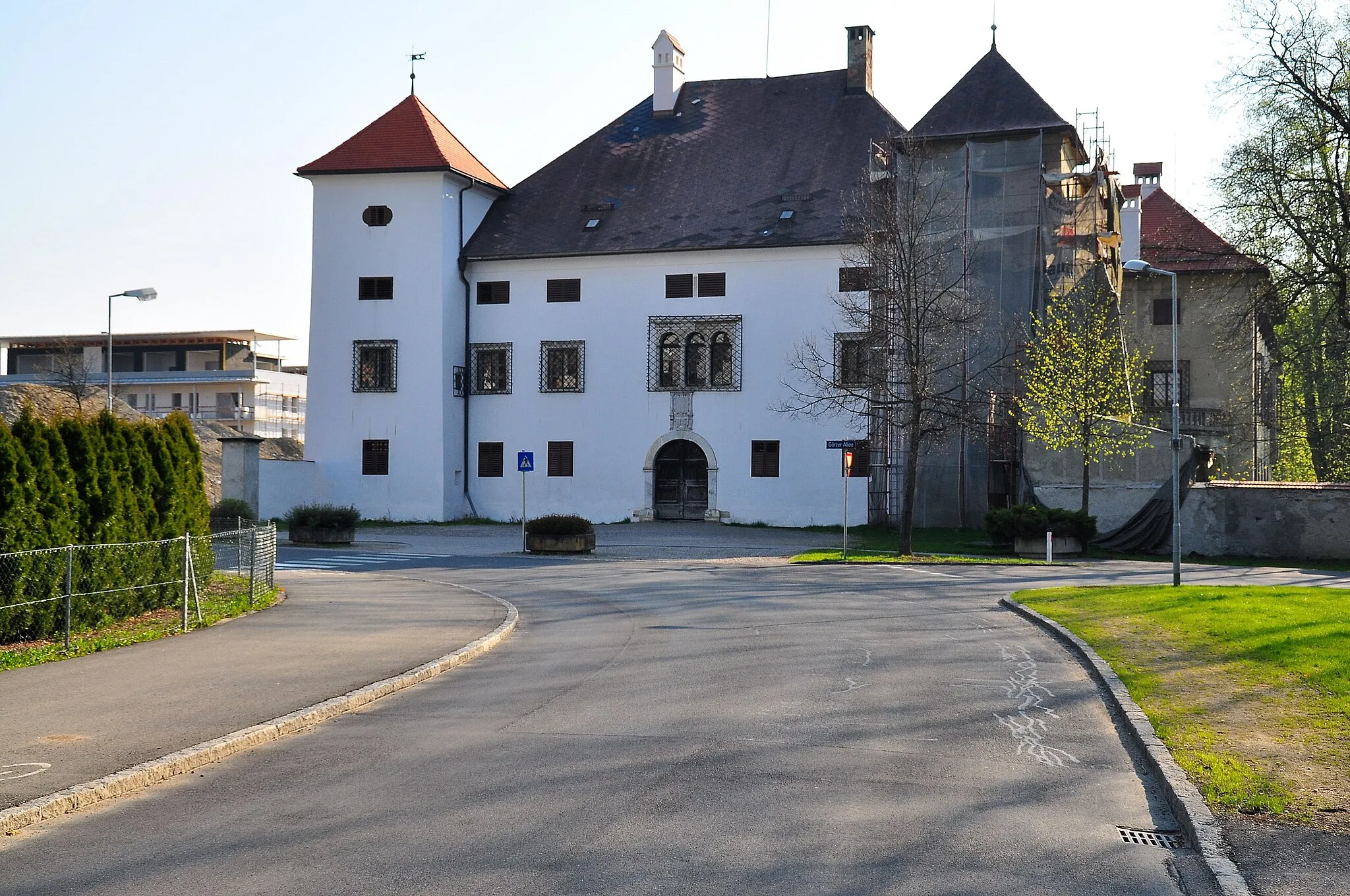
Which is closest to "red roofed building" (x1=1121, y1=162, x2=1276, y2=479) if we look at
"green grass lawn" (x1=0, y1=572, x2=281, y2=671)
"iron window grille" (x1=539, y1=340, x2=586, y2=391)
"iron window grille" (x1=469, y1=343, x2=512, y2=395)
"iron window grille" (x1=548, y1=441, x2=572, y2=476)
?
"iron window grille" (x1=539, y1=340, x2=586, y2=391)

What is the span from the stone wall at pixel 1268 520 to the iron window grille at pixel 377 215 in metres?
30.1

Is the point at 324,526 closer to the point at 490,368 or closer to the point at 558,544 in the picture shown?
the point at 558,544

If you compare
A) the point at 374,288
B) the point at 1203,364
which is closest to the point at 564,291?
the point at 374,288

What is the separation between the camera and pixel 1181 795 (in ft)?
26.3

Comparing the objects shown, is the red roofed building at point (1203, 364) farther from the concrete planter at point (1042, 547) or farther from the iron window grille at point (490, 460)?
the iron window grille at point (490, 460)

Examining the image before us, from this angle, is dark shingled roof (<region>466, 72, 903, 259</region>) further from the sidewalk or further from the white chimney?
the sidewalk

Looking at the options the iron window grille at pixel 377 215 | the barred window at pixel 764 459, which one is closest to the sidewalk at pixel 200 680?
the barred window at pixel 764 459

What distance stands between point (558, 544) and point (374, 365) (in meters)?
18.7

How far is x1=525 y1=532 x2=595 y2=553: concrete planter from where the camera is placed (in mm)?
35438

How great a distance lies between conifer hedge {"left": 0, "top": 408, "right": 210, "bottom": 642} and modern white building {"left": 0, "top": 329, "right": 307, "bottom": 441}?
8069cm

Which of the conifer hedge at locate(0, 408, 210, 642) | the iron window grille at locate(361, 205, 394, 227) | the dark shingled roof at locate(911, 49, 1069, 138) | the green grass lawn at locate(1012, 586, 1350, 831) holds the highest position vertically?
the dark shingled roof at locate(911, 49, 1069, 138)

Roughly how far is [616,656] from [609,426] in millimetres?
34765

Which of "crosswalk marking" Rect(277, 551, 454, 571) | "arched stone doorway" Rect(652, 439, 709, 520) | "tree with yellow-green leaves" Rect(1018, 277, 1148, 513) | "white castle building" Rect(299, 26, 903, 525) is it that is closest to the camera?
"crosswalk marking" Rect(277, 551, 454, 571)

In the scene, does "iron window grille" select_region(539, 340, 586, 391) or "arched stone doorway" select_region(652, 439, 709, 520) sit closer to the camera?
A: "arched stone doorway" select_region(652, 439, 709, 520)
